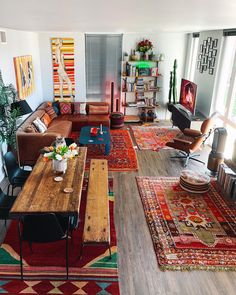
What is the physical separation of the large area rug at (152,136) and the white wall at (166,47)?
163 centimetres

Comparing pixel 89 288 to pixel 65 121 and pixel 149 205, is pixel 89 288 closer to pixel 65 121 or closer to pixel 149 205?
pixel 149 205

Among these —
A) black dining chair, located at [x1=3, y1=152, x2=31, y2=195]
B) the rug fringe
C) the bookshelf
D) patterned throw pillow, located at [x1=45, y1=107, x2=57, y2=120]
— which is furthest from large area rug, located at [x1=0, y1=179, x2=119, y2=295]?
the bookshelf

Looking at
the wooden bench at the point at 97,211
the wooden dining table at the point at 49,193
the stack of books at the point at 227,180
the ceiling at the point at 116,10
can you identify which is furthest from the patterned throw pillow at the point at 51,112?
the ceiling at the point at 116,10

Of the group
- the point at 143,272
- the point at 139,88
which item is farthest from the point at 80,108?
the point at 143,272

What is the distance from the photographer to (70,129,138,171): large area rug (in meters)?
5.66

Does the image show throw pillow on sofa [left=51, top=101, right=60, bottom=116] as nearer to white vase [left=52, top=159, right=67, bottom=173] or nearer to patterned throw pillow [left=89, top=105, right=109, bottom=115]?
patterned throw pillow [left=89, top=105, right=109, bottom=115]

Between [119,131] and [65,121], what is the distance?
163 cm

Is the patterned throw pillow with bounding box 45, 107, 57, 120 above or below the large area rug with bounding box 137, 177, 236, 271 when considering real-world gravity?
above

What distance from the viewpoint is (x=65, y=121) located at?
23.5 ft

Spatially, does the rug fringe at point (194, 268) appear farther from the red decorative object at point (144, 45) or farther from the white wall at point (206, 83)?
the red decorative object at point (144, 45)

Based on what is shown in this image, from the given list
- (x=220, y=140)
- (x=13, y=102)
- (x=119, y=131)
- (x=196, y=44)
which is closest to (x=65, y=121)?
(x=119, y=131)

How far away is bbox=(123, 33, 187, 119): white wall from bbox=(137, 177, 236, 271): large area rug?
4758 millimetres

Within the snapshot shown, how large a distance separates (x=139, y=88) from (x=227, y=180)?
15.7 feet

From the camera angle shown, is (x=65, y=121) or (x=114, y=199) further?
(x=65, y=121)
